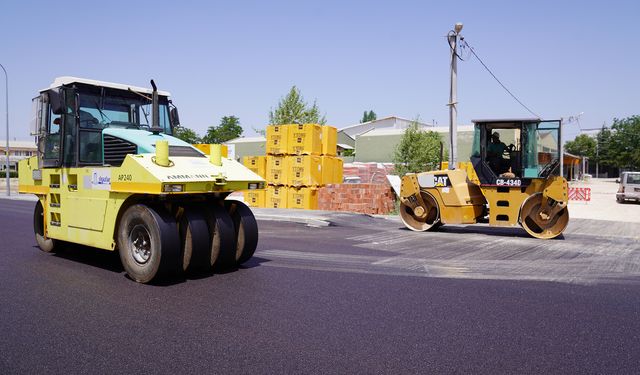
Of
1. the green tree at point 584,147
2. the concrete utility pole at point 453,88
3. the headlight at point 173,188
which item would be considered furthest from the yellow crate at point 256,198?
the green tree at point 584,147

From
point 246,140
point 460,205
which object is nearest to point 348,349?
point 460,205

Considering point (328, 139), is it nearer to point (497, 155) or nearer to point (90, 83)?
point (497, 155)

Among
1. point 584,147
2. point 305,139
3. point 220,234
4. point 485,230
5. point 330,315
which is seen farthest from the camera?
point 584,147

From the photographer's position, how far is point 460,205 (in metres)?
12.6

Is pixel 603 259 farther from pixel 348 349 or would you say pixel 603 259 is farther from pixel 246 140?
pixel 246 140

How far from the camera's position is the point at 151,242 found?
6602 mm

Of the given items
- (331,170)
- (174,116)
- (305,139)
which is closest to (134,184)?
(174,116)

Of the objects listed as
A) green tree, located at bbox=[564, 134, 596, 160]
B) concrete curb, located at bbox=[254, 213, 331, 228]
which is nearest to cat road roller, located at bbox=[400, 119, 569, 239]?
concrete curb, located at bbox=[254, 213, 331, 228]

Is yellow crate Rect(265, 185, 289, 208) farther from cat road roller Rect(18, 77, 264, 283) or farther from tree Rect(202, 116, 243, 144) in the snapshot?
tree Rect(202, 116, 243, 144)

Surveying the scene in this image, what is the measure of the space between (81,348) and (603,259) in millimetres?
8478

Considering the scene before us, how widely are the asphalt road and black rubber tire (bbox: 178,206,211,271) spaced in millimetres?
280

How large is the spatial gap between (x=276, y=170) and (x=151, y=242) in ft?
43.3

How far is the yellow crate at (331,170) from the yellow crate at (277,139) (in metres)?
1.56

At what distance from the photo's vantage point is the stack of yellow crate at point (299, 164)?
1886 cm
